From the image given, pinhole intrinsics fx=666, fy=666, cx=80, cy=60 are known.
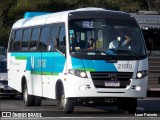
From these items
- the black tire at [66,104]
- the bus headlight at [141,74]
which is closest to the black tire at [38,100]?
the black tire at [66,104]

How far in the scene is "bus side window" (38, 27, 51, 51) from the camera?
21547 millimetres

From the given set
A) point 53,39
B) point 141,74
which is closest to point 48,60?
point 53,39

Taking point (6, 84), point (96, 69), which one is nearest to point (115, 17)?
point (96, 69)

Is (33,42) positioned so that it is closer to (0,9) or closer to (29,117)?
(29,117)

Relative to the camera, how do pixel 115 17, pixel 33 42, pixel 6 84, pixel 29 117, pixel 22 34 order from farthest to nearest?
pixel 6 84, pixel 22 34, pixel 33 42, pixel 115 17, pixel 29 117

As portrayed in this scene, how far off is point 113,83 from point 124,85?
337mm

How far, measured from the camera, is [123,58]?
1909 cm

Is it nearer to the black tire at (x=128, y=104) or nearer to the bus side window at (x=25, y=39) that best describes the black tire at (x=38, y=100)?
the bus side window at (x=25, y=39)

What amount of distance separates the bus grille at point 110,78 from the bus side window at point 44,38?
3.18m

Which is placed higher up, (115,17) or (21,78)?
(115,17)

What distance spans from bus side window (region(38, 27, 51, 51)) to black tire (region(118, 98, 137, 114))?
320 cm

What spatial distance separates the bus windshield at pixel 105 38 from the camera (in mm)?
19094

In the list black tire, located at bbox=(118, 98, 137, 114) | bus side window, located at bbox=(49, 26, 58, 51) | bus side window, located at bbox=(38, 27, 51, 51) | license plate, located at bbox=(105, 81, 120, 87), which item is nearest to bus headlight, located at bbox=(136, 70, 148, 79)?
license plate, located at bbox=(105, 81, 120, 87)

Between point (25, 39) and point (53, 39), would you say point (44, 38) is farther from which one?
point (25, 39)
